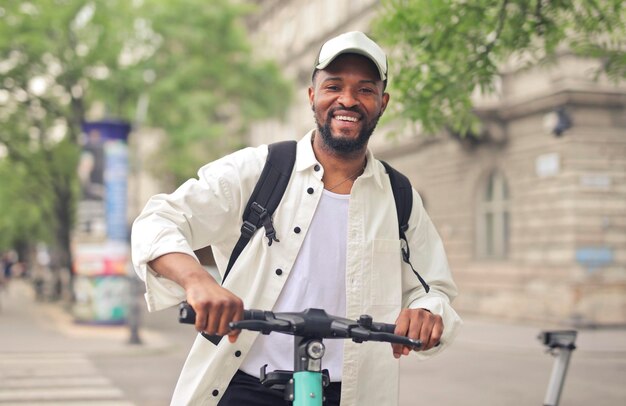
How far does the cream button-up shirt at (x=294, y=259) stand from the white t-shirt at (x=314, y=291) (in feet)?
0.10

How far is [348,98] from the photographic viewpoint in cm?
255

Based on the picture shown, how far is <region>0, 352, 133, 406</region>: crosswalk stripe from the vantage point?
10172mm

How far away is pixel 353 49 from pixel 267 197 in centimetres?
49

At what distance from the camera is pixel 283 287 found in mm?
2635

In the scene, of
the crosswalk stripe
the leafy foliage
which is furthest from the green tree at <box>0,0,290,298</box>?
the crosswalk stripe

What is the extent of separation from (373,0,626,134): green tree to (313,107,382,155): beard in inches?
169

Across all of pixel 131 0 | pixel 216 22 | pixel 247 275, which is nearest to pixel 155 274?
pixel 247 275

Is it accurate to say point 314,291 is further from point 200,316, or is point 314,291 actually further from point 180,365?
point 180,365

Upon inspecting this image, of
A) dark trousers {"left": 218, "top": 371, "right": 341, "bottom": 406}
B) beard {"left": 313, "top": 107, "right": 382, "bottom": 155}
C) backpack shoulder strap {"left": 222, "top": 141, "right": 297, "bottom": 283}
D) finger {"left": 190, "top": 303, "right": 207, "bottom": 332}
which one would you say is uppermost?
beard {"left": 313, "top": 107, "right": 382, "bottom": 155}

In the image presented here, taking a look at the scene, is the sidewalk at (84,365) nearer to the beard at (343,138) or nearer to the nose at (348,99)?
the beard at (343,138)

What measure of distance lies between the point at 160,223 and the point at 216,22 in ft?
89.6

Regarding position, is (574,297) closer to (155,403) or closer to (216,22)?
(155,403)

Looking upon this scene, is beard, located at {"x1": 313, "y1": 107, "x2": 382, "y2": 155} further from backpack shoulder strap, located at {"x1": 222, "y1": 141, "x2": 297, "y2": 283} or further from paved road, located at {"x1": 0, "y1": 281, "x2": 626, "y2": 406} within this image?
paved road, located at {"x1": 0, "y1": 281, "x2": 626, "y2": 406}

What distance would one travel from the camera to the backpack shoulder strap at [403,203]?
2.80m
